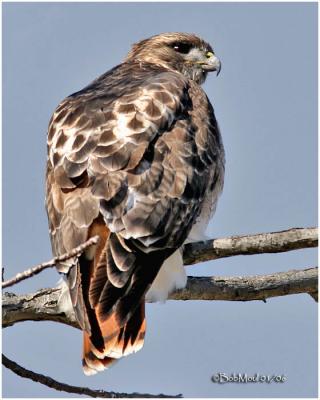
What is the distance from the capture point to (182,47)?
8.62m

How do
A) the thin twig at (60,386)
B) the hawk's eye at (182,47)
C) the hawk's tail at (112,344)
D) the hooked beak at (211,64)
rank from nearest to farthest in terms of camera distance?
the thin twig at (60,386) < the hawk's tail at (112,344) < the hooked beak at (211,64) < the hawk's eye at (182,47)

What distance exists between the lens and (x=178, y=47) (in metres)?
8.60

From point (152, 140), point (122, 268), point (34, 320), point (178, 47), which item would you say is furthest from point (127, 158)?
point (178, 47)

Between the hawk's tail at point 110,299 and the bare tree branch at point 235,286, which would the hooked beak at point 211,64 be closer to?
the bare tree branch at point 235,286


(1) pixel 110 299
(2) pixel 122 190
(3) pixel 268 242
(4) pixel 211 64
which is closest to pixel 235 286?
(3) pixel 268 242

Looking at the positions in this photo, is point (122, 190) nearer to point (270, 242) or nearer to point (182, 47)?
point (270, 242)

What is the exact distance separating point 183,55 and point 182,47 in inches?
3.0

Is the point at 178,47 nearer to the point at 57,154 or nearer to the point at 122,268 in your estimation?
the point at 57,154

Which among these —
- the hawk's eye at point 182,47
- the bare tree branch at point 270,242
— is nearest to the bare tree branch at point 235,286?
the bare tree branch at point 270,242

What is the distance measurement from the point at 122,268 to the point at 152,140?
100cm

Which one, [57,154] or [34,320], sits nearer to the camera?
[34,320]

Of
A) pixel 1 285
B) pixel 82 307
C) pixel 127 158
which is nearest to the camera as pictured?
pixel 1 285

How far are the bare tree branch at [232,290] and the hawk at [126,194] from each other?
171mm

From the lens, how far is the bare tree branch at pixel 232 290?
534cm
